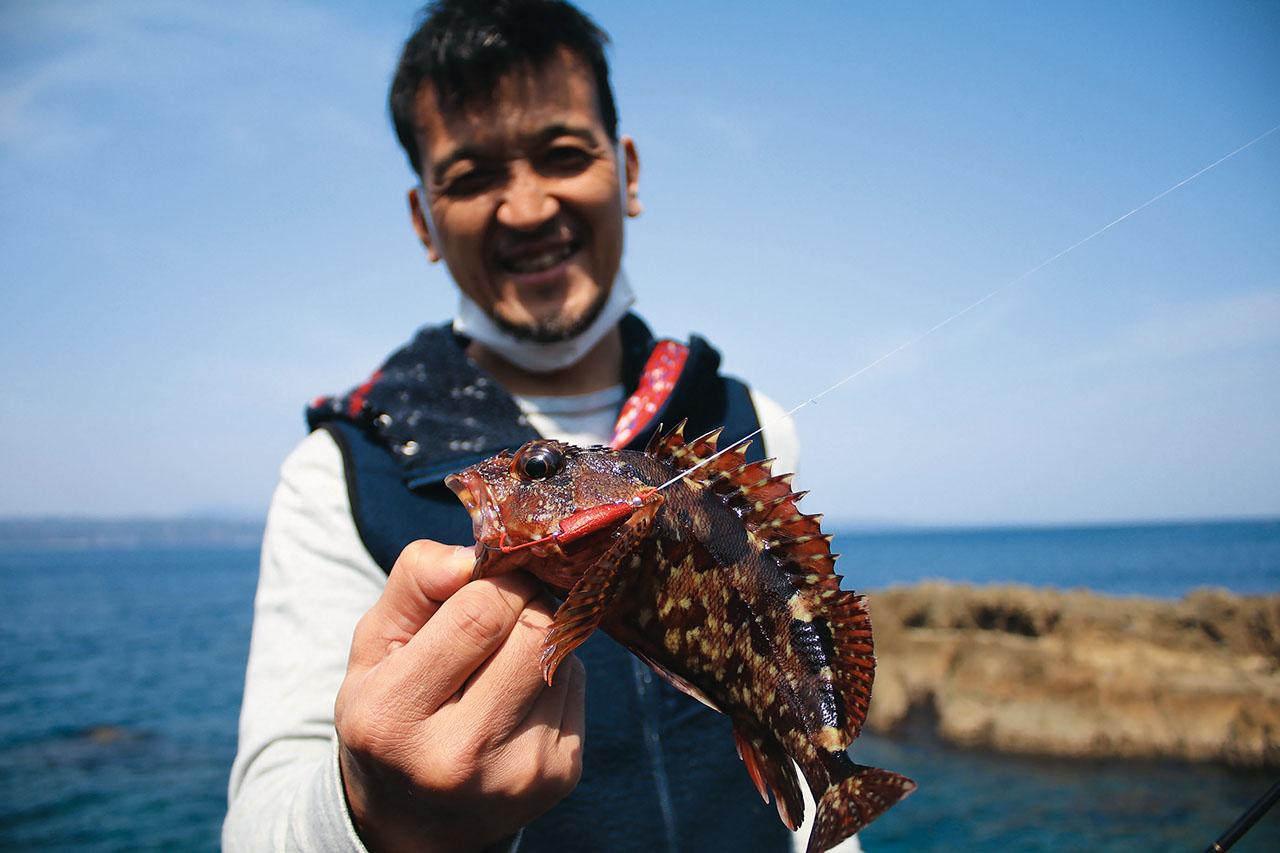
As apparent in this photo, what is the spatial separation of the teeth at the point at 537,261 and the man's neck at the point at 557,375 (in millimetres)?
621

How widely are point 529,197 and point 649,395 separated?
111 cm

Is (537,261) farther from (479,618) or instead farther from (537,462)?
(479,618)

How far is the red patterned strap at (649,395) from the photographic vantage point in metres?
3.70

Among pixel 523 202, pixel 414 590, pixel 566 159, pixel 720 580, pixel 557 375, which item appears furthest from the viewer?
pixel 557 375

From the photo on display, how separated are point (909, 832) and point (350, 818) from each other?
16.7 m

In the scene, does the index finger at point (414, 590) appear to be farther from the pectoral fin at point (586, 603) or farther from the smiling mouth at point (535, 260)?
the smiling mouth at point (535, 260)

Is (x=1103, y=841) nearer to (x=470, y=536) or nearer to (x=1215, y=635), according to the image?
(x=1215, y=635)

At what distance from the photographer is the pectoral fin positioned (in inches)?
77.1

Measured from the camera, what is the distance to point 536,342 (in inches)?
151

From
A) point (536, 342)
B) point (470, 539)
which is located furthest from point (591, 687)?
point (536, 342)

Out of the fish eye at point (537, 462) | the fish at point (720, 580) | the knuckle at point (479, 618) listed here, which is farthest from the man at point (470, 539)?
the fish eye at point (537, 462)

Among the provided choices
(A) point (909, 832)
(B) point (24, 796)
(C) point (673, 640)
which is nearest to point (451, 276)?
(C) point (673, 640)

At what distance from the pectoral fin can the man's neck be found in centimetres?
219

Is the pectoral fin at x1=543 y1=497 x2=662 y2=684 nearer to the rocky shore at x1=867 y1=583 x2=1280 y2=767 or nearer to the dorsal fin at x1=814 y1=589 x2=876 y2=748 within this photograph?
the dorsal fin at x1=814 y1=589 x2=876 y2=748
